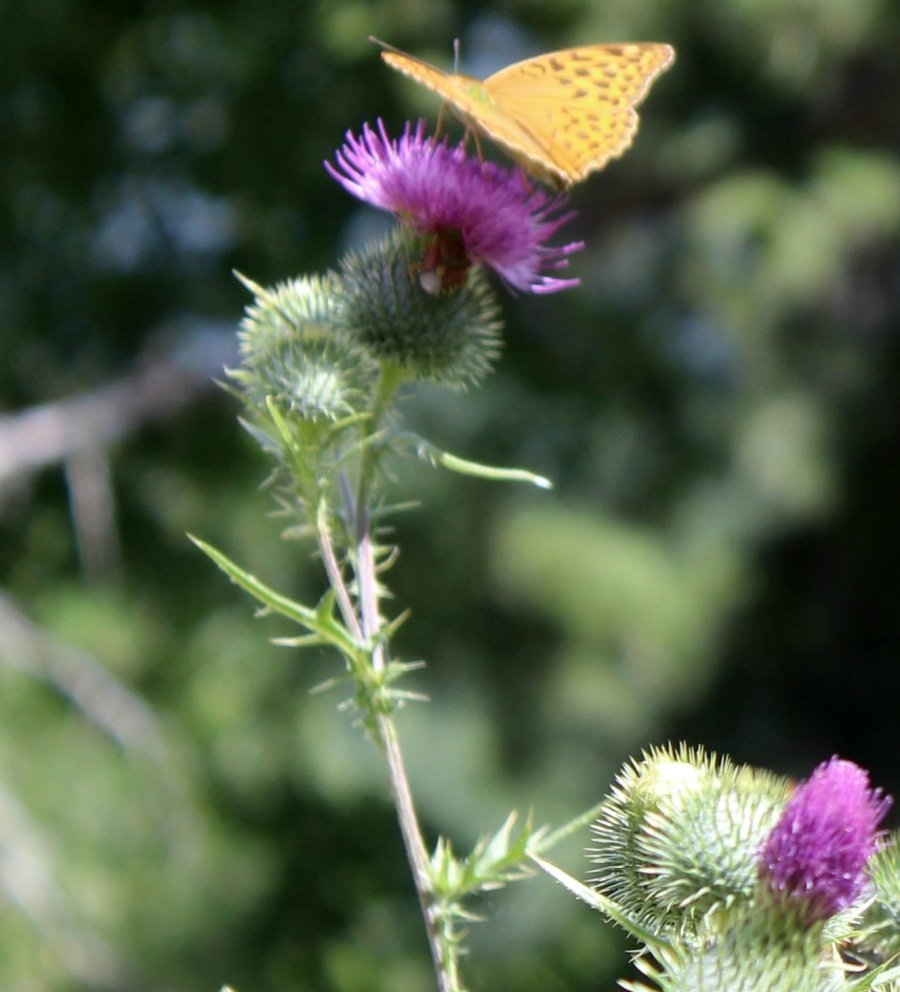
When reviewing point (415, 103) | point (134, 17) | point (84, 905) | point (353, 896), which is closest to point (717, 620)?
Result: point (353, 896)

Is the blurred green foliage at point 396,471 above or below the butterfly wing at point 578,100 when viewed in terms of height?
above

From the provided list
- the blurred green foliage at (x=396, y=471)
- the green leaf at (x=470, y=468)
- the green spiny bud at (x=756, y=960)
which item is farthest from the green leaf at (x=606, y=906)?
the blurred green foliage at (x=396, y=471)

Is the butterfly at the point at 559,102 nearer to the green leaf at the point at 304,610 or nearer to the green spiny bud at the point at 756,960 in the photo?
the green leaf at the point at 304,610

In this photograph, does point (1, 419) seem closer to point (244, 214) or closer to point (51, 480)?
point (51, 480)

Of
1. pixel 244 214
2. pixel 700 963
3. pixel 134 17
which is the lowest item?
pixel 700 963

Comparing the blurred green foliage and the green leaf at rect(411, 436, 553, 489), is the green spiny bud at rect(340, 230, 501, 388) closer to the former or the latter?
the green leaf at rect(411, 436, 553, 489)

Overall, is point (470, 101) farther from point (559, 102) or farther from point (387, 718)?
point (387, 718)
